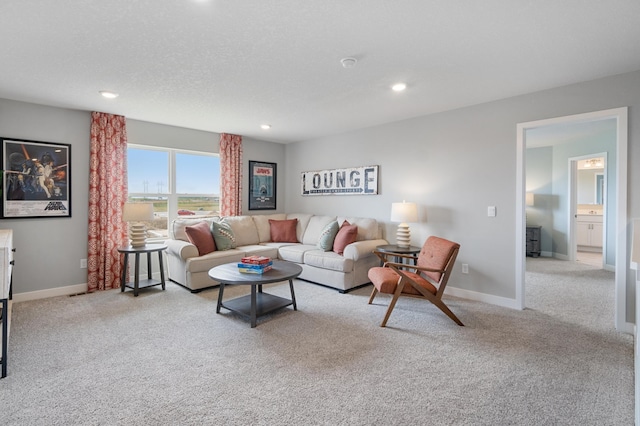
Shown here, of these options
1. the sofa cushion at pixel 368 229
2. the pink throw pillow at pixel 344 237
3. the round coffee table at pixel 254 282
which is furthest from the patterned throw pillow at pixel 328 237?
the round coffee table at pixel 254 282

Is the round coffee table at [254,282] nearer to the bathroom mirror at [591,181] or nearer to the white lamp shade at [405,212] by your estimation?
the white lamp shade at [405,212]

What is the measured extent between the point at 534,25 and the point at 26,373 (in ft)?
13.8

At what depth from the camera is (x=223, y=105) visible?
3.95m

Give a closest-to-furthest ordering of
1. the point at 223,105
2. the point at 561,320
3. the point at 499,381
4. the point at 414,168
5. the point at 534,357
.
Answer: the point at 499,381 < the point at 534,357 < the point at 561,320 < the point at 223,105 < the point at 414,168

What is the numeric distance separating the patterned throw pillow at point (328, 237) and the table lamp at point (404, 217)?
956mm

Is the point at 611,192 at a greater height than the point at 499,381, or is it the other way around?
the point at 611,192

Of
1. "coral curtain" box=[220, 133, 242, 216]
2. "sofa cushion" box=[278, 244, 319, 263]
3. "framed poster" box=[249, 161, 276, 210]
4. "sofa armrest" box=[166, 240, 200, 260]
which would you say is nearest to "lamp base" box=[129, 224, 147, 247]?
"sofa armrest" box=[166, 240, 200, 260]

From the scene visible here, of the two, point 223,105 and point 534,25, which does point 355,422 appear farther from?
point 223,105

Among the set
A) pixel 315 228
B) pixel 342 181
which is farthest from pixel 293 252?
pixel 342 181

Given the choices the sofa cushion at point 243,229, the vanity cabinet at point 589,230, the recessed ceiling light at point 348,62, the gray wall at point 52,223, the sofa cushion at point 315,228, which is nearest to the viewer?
the recessed ceiling light at point 348,62

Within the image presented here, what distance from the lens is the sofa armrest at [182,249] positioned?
14.2ft

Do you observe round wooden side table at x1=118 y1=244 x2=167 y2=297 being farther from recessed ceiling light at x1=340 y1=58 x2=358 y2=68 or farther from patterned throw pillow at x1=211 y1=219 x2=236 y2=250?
recessed ceiling light at x1=340 y1=58 x2=358 y2=68

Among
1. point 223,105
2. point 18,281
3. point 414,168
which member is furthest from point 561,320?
point 18,281

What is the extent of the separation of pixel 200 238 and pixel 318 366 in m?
2.85
